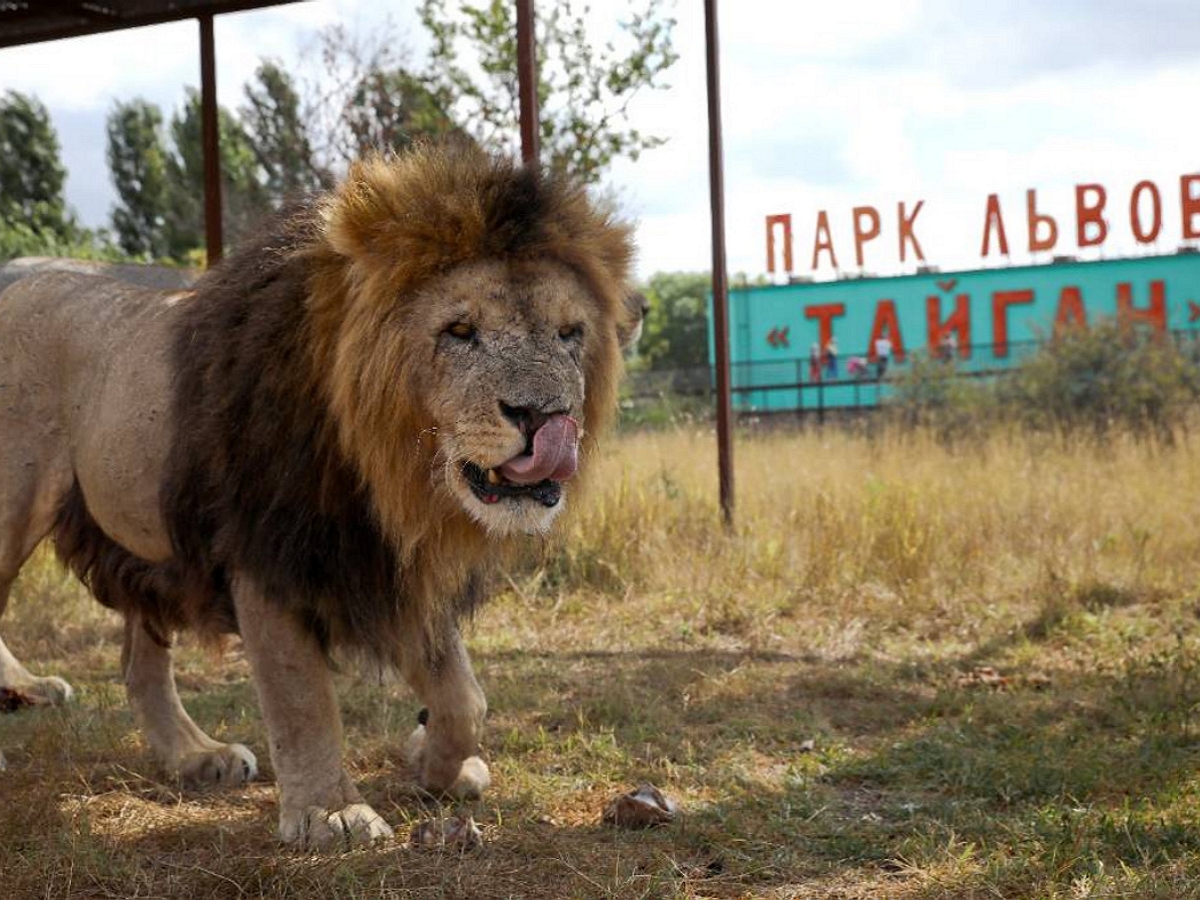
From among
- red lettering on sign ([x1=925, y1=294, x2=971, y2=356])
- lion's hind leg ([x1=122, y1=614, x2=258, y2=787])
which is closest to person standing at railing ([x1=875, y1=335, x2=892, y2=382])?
red lettering on sign ([x1=925, y1=294, x2=971, y2=356])

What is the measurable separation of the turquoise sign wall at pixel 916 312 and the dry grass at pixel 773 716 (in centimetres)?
2409

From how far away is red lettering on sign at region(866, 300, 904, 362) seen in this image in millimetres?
36438

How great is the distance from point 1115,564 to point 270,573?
5347mm

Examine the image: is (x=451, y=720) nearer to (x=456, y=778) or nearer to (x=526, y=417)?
(x=456, y=778)

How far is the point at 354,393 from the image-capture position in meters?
3.51

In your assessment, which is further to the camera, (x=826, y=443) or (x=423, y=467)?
(x=826, y=443)

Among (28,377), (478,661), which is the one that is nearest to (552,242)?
(28,377)

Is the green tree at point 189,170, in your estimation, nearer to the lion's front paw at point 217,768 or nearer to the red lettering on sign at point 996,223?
the red lettering on sign at point 996,223

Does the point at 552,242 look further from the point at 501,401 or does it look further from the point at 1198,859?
the point at 1198,859

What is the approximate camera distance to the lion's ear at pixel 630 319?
3.92 metres

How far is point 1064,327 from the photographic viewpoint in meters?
18.3

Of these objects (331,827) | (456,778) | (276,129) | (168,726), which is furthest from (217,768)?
(276,129)

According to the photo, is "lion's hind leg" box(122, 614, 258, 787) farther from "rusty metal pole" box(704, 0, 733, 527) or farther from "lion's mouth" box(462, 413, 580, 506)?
"rusty metal pole" box(704, 0, 733, 527)

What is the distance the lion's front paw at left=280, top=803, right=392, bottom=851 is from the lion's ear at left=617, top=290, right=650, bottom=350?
139cm
